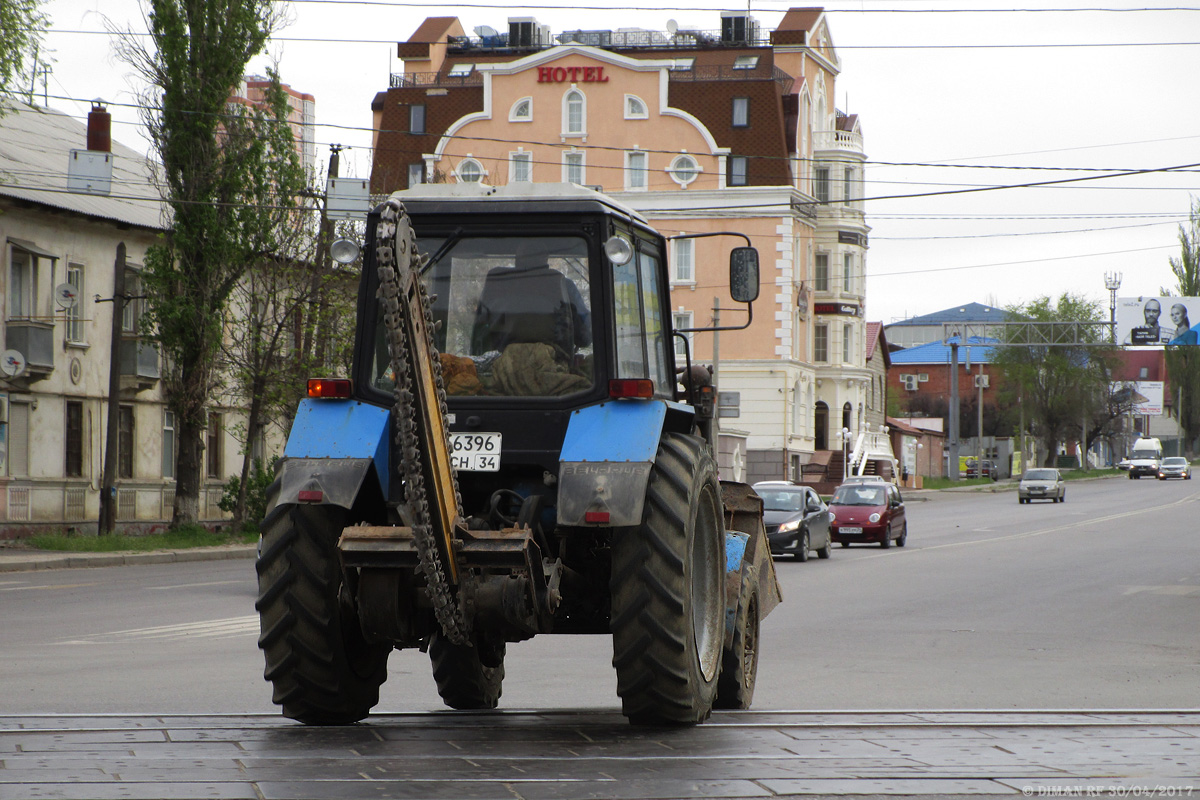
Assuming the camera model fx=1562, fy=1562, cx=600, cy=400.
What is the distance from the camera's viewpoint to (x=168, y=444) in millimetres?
42125

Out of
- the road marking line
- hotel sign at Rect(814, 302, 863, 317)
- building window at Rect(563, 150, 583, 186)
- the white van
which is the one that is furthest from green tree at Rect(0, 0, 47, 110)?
the white van

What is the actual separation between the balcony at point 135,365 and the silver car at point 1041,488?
38060mm

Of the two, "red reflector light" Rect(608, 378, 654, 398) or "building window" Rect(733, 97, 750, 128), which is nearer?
"red reflector light" Rect(608, 378, 654, 398)

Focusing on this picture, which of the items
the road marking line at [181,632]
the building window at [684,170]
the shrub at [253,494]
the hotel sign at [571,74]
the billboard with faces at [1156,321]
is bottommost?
the road marking line at [181,632]

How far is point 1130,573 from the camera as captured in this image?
2755cm

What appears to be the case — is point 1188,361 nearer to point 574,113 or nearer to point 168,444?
point 574,113

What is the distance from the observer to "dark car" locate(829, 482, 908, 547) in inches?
1454

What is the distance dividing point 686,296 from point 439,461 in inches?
2500

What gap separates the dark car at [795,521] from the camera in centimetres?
3108

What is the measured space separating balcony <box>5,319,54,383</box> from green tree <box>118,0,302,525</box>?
7.93 feet

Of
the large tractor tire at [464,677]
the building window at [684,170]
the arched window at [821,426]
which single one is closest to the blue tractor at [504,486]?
the large tractor tire at [464,677]

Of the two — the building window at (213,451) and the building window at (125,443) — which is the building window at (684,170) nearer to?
the building window at (213,451)

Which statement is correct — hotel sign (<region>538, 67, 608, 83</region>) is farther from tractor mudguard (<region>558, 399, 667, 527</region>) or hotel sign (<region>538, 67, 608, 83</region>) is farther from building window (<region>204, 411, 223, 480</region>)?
tractor mudguard (<region>558, 399, 667, 527</region>)

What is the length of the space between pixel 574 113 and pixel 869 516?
35674mm
